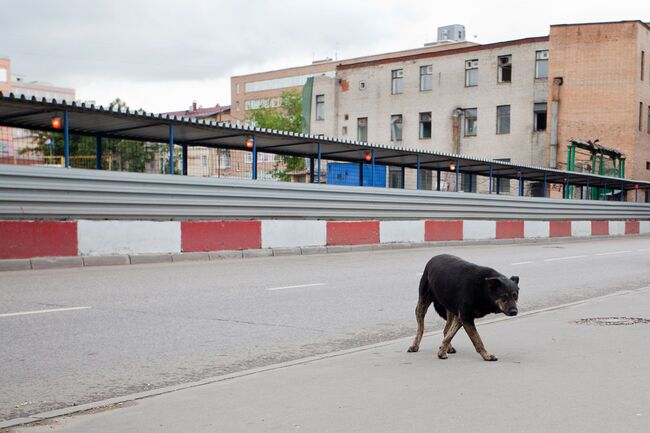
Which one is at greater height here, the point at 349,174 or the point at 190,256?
the point at 349,174

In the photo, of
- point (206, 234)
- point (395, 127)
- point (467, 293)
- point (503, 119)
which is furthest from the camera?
point (395, 127)

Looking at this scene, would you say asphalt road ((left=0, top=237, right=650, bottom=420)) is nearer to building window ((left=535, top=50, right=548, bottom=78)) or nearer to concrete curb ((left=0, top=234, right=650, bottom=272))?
concrete curb ((left=0, top=234, right=650, bottom=272))

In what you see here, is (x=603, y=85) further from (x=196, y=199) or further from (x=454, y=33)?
(x=454, y=33)

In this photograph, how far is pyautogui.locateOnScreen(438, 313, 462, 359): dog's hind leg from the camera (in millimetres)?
6219

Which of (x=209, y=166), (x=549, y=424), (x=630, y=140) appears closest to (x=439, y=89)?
(x=630, y=140)

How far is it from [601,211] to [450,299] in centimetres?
3078

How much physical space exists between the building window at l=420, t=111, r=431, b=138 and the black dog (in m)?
50.9

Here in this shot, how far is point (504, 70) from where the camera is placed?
5225 cm

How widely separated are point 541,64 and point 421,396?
48.6 meters

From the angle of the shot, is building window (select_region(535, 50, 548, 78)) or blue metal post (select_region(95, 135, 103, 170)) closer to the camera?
blue metal post (select_region(95, 135, 103, 170))

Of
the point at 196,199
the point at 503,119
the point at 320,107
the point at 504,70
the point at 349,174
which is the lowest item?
the point at 196,199

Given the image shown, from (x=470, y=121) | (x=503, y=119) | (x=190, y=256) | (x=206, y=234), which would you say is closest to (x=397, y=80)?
(x=470, y=121)

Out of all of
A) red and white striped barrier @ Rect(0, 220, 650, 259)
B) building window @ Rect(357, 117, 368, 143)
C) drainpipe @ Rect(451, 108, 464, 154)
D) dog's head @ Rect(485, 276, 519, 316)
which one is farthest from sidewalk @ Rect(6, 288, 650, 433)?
building window @ Rect(357, 117, 368, 143)

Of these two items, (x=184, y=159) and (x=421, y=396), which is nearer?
(x=421, y=396)
